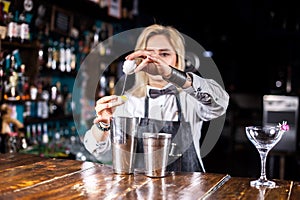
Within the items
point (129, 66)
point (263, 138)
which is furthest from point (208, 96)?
point (263, 138)

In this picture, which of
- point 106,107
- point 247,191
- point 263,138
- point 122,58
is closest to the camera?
point 247,191

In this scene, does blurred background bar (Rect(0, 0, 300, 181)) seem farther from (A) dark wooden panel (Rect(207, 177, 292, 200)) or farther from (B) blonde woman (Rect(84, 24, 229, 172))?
(A) dark wooden panel (Rect(207, 177, 292, 200))

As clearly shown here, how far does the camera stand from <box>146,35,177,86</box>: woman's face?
234 cm

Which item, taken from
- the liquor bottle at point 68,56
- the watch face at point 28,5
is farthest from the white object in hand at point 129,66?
the liquor bottle at point 68,56

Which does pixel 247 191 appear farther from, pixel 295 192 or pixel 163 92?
pixel 163 92

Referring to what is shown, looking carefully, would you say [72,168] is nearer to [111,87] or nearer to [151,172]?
[151,172]

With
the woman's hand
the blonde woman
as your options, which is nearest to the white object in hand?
the woman's hand

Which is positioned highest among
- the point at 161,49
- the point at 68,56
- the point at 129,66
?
the point at 68,56

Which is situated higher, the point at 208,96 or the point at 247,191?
the point at 208,96

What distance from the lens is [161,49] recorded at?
2346 mm

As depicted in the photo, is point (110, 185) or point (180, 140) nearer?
point (110, 185)

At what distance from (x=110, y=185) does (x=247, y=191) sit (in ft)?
1.43

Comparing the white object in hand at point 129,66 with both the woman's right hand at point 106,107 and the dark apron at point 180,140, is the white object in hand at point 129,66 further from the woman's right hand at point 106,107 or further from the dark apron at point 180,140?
the dark apron at point 180,140

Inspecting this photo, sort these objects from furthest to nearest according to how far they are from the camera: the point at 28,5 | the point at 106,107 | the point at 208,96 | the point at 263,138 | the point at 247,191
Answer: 1. the point at 28,5
2. the point at 208,96
3. the point at 106,107
4. the point at 263,138
5. the point at 247,191
